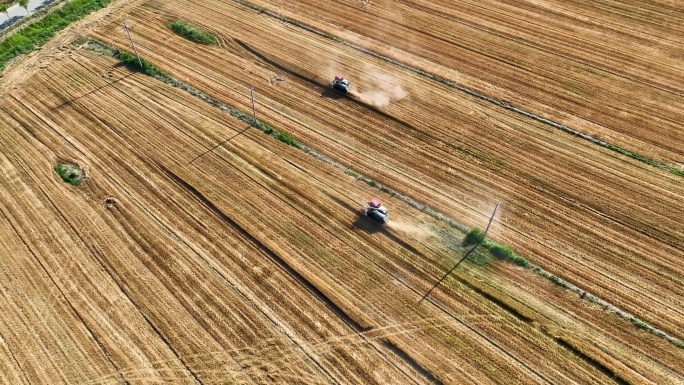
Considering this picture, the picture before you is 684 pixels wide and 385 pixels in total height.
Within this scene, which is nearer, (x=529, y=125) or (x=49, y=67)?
(x=529, y=125)

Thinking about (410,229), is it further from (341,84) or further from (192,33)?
(192,33)

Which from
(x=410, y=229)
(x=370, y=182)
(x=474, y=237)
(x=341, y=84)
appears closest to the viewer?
(x=474, y=237)

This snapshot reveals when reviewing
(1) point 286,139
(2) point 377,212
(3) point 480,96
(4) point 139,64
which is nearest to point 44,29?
(4) point 139,64

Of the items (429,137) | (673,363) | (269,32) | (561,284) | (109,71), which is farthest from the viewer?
(269,32)

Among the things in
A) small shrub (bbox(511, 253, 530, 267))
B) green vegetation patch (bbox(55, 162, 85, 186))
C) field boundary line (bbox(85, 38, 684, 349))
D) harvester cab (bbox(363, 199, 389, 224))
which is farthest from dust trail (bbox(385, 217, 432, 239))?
green vegetation patch (bbox(55, 162, 85, 186))

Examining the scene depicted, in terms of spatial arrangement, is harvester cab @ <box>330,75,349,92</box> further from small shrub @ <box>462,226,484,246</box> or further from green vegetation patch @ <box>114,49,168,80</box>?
small shrub @ <box>462,226,484,246</box>

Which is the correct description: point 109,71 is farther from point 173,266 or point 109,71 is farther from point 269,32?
point 173,266

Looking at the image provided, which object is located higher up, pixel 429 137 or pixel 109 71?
pixel 429 137

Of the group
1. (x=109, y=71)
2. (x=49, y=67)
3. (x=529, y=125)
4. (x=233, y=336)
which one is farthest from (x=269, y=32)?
(x=233, y=336)
